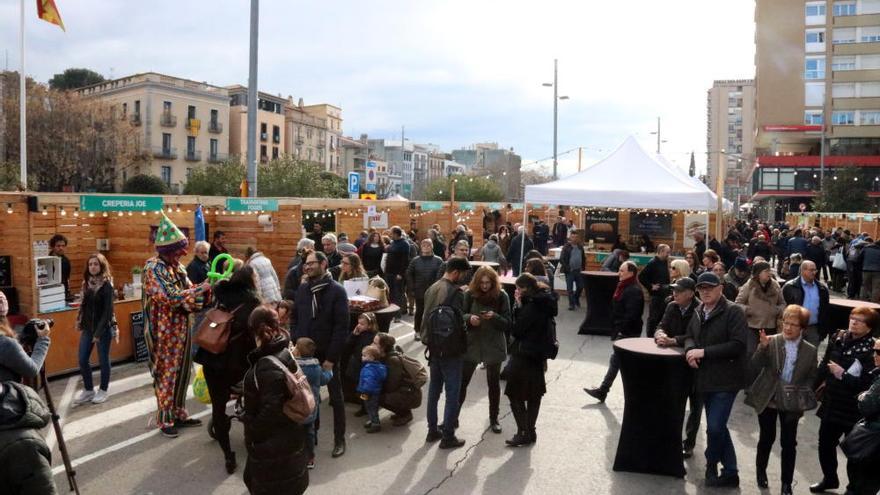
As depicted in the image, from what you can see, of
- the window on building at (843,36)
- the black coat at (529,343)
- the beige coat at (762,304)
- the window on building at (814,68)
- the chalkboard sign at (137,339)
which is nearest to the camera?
the black coat at (529,343)

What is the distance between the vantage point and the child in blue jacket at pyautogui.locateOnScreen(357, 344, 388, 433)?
6191 mm

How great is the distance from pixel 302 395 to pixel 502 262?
31.0ft

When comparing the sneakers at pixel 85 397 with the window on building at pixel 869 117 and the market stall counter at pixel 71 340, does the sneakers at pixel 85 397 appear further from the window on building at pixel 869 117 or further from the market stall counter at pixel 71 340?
the window on building at pixel 869 117

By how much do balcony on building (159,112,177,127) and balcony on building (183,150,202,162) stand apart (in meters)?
2.99

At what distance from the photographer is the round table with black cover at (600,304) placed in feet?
36.7

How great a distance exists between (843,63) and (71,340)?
227ft

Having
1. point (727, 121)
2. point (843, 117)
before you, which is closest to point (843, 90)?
point (843, 117)

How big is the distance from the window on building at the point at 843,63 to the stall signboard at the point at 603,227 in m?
53.7

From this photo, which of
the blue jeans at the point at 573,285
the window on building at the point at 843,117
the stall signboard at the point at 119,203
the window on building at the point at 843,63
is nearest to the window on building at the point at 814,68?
the window on building at the point at 843,63

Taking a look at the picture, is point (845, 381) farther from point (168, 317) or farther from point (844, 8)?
point (844, 8)

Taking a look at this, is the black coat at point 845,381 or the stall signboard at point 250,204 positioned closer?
the black coat at point 845,381

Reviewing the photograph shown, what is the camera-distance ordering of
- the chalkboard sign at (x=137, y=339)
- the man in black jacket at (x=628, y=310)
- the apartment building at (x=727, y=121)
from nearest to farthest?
the man in black jacket at (x=628, y=310), the chalkboard sign at (x=137, y=339), the apartment building at (x=727, y=121)

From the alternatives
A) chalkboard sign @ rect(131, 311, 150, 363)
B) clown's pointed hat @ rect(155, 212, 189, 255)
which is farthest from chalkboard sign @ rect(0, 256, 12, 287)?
clown's pointed hat @ rect(155, 212, 189, 255)

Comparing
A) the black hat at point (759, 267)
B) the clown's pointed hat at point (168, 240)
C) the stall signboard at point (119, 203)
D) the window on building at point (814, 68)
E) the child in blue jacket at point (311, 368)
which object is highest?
the window on building at point (814, 68)
